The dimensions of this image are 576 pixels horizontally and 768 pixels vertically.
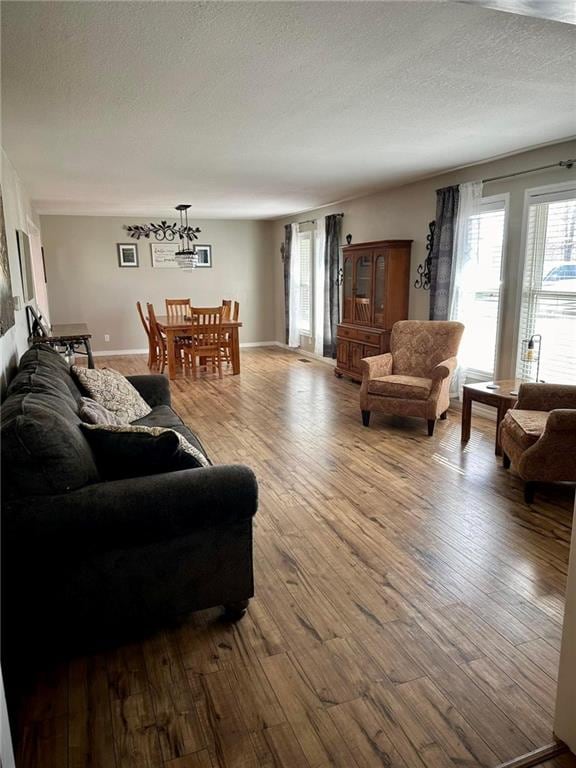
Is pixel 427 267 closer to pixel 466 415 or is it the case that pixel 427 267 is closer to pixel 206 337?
pixel 466 415

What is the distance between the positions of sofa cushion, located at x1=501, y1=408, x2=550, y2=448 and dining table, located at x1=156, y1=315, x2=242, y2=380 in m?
4.35

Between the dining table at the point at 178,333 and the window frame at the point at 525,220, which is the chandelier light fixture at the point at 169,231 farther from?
the window frame at the point at 525,220

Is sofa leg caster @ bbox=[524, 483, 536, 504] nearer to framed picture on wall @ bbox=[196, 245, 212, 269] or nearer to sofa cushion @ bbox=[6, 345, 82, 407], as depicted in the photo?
sofa cushion @ bbox=[6, 345, 82, 407]

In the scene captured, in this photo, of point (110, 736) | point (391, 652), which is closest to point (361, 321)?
point (391, 652)

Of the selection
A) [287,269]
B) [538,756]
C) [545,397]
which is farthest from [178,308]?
[538,756]

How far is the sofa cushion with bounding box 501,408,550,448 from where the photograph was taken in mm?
3189

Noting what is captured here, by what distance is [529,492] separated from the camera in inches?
126

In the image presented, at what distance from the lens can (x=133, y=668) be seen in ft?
6.15

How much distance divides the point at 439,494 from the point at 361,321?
3.48 metres

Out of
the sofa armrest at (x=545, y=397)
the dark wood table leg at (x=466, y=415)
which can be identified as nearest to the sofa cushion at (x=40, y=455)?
the sofa armrest at (x=545, y=397)

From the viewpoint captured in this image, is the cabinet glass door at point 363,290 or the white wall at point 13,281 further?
the cabinet glass door at point 363,290

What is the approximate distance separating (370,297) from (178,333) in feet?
8.88

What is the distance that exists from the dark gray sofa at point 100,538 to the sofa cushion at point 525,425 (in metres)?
2.02

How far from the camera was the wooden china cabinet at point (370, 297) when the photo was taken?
5926 millimetres
